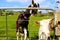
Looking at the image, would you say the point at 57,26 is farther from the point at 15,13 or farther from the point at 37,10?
the point at 15,13

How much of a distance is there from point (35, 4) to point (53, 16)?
24.7 inches

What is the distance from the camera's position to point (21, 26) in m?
A: 5.48

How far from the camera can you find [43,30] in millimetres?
5078

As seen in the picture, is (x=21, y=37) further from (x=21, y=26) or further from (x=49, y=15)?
(x=49, y=15)

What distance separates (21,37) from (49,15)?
0.86m

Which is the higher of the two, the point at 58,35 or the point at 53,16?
the point at 53,16

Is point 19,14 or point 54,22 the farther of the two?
point 19,14

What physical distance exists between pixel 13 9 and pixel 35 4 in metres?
0.62

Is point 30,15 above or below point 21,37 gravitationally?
above

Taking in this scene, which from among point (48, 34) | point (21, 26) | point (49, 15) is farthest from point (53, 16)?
point (21, 26)

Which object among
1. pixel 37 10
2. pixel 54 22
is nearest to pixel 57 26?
pixel 54 22

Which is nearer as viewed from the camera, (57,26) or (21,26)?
(57,26)

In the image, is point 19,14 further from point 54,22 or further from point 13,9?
point 54,22

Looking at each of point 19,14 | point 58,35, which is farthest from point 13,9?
point 58,35
